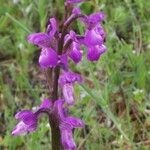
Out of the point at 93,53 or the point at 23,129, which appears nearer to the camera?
the point at 93,53

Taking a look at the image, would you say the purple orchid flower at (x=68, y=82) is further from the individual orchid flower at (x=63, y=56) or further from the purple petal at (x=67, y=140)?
the purple petal at (x=67, y=140)

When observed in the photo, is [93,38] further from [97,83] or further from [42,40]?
[97,83]

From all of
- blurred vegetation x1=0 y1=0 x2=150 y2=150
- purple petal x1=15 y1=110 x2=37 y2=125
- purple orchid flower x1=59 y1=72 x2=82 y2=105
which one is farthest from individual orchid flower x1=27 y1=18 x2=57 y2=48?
blurred vegetation x1=0 y1=0 x2=150 y2=150

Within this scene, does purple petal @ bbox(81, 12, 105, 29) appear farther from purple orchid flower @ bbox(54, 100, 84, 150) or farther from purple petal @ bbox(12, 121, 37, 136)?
purple petal @ bbox(12, 121, 37, 136)

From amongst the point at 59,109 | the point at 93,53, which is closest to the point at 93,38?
the point at 93,53

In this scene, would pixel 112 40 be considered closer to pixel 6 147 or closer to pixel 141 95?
pixel 141 95

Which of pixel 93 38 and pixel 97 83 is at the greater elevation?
pixel 97 83

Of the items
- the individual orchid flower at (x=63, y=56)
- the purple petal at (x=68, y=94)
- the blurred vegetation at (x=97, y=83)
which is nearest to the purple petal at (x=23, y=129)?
the individual orchid flower at (x=63, y=56)
